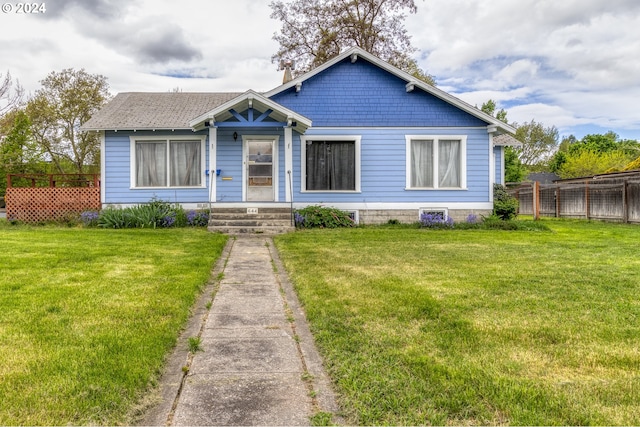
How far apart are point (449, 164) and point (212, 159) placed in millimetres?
7465

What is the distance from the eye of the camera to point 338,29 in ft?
85.6

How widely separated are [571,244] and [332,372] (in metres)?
8.59

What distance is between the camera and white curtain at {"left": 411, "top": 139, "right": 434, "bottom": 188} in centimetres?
1479

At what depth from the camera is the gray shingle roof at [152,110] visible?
47.2ft

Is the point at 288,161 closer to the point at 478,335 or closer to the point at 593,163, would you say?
the point at 478,335

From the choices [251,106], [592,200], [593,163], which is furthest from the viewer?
[593,163]

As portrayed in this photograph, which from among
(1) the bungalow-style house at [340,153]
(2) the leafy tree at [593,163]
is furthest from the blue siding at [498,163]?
(2) the leafy tree at [593,163]

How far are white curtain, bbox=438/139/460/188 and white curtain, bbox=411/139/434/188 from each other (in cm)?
29

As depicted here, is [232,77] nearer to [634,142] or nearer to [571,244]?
[571,244]

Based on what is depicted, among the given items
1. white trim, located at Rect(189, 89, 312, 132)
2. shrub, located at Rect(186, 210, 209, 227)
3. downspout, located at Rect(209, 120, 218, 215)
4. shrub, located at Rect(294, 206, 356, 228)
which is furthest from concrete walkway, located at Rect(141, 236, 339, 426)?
downspout, located at Rect(209, 120, 218, 215)

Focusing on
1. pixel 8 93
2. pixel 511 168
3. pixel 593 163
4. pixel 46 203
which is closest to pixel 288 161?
pixel 46 203

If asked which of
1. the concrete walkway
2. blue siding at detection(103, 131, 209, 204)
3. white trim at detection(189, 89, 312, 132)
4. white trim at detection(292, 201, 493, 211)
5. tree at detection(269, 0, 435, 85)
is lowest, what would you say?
the concrete walkway

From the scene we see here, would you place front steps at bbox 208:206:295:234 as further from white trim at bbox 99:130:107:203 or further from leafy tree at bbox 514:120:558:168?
leafy tree at bbox 514:120:558:168

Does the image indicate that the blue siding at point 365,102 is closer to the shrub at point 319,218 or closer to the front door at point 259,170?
the front door at point 259,170
